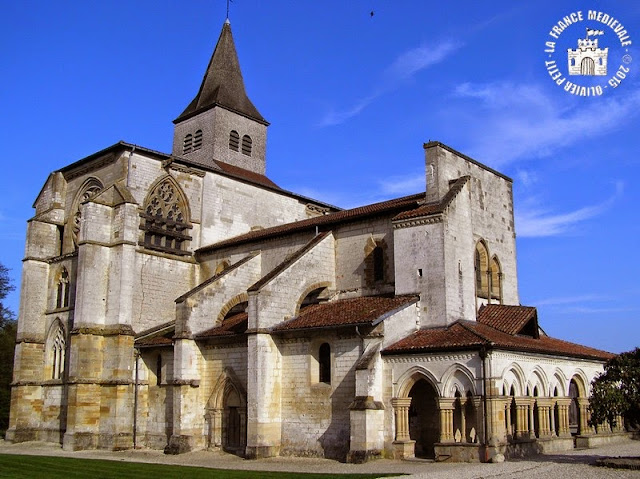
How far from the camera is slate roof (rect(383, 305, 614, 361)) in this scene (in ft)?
70.6

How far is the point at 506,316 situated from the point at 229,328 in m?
10.9

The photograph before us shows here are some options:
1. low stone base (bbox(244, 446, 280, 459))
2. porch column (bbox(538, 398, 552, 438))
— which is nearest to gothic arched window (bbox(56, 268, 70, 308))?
low stone base (bbox(244, 446, 280, 459))

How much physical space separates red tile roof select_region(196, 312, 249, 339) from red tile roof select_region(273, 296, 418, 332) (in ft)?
7.55

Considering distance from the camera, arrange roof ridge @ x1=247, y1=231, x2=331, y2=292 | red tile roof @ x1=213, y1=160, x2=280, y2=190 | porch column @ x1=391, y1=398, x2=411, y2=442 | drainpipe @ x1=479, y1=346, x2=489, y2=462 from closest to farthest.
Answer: drainpipe @ x1=479, y1=346, x2=489, y2=462
porch column @ x1=391, y1=398, x2=411, y2=442
roof ridge @ x1=247, y1=231, x2=331, y2=292
red tile roof @ x1=213, y1=160, x2=280, y2=190

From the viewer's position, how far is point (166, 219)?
3328cm

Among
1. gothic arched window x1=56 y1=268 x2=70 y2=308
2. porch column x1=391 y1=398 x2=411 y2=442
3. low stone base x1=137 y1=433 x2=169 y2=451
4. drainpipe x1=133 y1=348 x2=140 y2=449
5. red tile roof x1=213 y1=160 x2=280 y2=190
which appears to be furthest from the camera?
red tile roof x1=213 y1=160 x2=280 y2=190

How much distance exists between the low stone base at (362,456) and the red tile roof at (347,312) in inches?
161

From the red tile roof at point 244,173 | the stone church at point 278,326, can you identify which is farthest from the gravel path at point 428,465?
the red tile roof at point 244,173

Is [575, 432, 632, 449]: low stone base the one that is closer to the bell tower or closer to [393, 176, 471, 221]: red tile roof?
[393, 176, 471, 221]: red tile roof

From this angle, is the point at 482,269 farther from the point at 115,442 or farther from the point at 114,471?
the point at 115,442

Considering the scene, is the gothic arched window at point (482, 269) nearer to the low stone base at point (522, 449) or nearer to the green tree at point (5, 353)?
the low stone base at point (522, 449)

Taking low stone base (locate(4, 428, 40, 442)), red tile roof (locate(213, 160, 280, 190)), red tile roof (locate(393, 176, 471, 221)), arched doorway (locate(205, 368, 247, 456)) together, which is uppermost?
red tile roof (locate(213, 160, 280, 190))

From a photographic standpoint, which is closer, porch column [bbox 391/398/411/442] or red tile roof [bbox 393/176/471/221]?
porch column [bbox 391/398/411/442]

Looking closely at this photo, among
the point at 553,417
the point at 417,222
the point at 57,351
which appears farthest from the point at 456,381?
the point at 57,351
